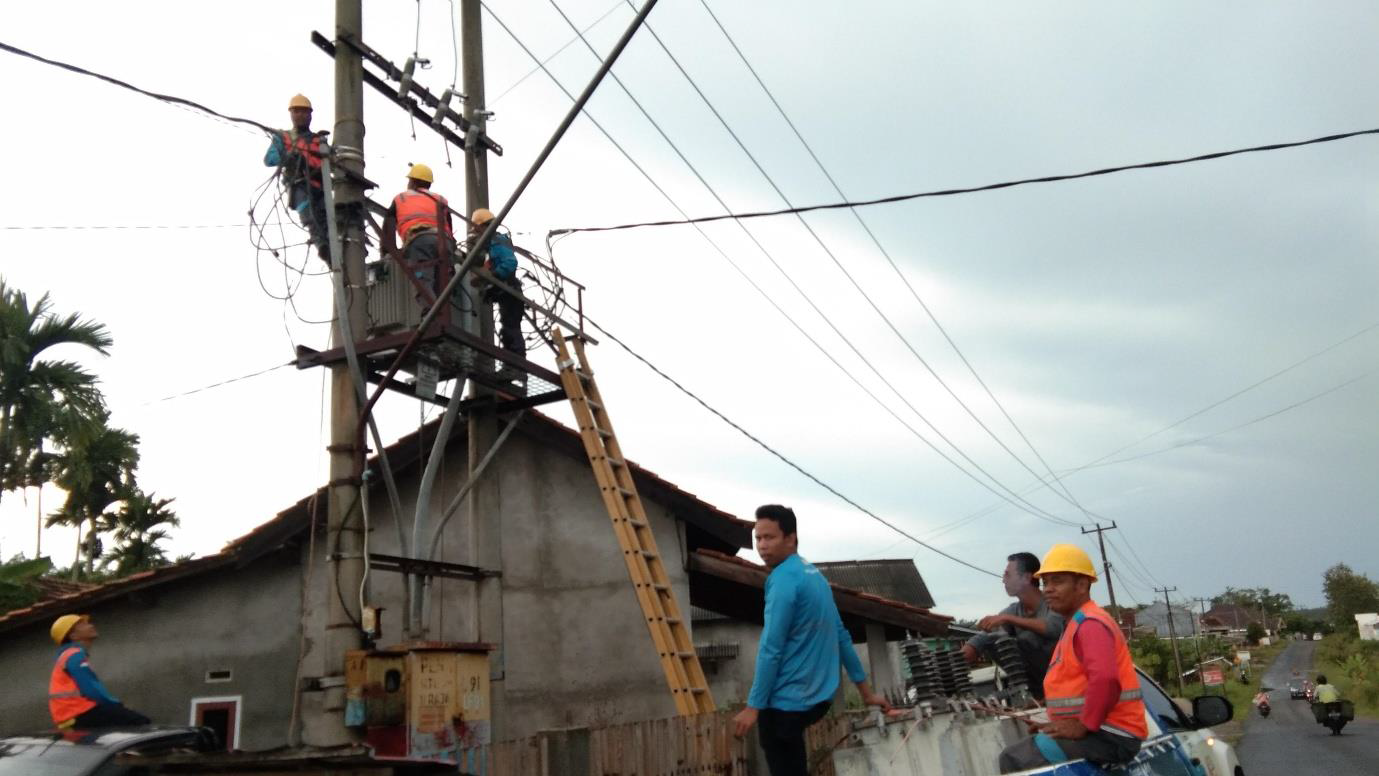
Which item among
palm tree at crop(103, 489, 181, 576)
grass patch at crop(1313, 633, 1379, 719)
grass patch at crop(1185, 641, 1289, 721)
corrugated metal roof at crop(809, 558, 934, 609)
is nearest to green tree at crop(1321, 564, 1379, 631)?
grass patch at crop(1185, 641, 1289, 721)

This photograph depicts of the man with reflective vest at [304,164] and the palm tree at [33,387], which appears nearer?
the man with reflective vest at [304,164]

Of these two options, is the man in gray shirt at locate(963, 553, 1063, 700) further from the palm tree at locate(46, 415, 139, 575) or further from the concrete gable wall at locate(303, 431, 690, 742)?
the palm tree at locate(46, 415, 139, 575)

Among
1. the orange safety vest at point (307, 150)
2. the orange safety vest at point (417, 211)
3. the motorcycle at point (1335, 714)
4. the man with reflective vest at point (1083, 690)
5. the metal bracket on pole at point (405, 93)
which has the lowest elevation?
the motorcycle at point (1335, 714)

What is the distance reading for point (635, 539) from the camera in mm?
9867

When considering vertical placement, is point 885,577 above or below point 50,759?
above

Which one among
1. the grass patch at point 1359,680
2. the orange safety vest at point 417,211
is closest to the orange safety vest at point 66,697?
the orange safety vest at point 417,211

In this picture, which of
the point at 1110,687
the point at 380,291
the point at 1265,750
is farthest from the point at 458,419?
the point at 1265,750

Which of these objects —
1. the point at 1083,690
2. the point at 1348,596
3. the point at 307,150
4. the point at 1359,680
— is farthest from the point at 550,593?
the point at 1348,596

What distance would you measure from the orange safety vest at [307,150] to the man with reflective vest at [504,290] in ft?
5.75

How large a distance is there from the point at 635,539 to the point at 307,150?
4.74 metres

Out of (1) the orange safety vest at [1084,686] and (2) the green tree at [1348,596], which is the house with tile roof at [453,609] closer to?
(1) the orange safety vest at [1084,686]

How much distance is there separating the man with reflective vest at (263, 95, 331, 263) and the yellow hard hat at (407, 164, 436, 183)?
3.36ft

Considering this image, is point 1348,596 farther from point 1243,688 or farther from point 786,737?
point 786,737

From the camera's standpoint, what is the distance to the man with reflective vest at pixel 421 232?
988cm
